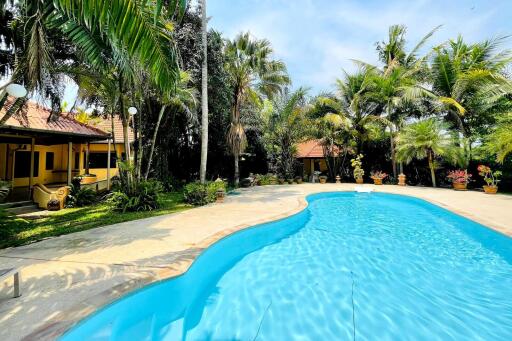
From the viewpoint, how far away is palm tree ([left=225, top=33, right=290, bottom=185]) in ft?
52.3

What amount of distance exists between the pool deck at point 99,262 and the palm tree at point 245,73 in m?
8.68

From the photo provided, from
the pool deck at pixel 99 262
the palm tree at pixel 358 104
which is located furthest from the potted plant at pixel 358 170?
the pool deck at pixel 99 262

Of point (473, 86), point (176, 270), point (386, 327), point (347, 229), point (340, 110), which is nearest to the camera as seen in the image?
point (386, 327)

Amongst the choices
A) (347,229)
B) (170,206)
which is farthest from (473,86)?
(170,206)

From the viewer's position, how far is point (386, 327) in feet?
10.7

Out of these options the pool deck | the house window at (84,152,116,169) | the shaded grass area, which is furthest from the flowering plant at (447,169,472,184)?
the house window at (84,152,116,169)

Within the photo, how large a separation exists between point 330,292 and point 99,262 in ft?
13.1

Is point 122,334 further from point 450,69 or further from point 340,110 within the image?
point 450,69

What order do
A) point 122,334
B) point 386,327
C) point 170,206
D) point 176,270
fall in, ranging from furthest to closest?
point 170,206, point 176,270, point 386,327, point 122,334

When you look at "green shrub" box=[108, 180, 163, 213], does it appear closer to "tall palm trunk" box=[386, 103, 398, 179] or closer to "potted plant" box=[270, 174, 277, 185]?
"potted plant" box=[270, 174, 277, 185]

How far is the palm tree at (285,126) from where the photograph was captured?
18.5 m

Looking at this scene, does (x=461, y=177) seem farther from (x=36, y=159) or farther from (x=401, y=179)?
(x=36, y=159)

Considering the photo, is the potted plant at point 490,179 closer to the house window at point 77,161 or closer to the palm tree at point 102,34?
the palm tree at point 102,34

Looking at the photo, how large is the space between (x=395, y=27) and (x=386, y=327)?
2415 cm
